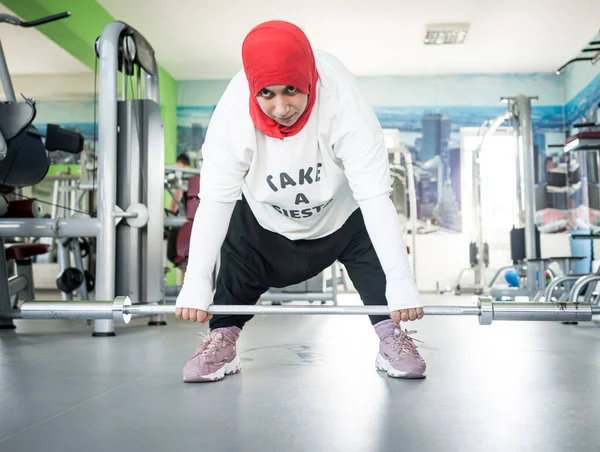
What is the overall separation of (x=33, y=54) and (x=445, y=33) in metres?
3.84

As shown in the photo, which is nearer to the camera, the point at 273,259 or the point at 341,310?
the point at 341,310

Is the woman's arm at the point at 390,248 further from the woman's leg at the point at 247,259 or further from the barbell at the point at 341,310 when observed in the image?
the woman's leg at the point at 247,259

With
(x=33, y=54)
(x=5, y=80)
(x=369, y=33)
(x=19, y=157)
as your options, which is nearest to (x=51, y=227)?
(x=19, y=157)

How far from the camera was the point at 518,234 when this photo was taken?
460 cm

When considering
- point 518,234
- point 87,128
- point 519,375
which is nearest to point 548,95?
point 518,234

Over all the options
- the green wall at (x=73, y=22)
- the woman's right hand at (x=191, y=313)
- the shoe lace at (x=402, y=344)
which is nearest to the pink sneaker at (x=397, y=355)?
the shoe lace at (x=402, y=344)

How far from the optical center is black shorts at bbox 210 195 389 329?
1.42 m

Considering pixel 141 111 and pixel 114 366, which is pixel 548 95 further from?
pixel 114 366

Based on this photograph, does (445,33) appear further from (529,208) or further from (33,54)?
(33,54)

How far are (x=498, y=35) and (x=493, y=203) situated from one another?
1975 mm

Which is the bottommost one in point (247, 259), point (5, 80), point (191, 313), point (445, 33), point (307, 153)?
point (191, 313)

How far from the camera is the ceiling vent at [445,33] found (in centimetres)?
570

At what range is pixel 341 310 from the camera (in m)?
1.15

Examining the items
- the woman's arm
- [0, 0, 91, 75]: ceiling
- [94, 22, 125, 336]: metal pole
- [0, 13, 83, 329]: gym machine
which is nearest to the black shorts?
the woman's arm
